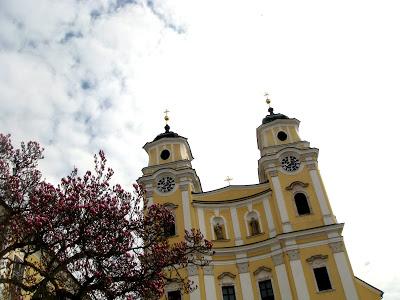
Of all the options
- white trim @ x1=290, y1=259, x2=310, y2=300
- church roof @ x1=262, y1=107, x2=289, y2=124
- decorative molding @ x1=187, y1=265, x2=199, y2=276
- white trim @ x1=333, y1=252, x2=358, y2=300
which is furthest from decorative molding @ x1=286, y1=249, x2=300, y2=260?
church roof @ x1=262, y1=107, x2=289, y2=124

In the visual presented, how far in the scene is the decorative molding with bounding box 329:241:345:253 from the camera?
101ft

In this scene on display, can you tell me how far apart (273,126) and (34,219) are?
27586mm

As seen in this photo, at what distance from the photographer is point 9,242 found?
14047 mm

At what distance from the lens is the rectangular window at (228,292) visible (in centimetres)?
3122

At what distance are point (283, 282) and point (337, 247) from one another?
461cm

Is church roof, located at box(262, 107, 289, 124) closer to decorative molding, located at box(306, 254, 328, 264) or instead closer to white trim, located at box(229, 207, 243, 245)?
white trim, located at box(229, 207, 243, 245)

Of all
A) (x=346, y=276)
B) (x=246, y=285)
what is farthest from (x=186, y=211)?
(x=346, y=276)

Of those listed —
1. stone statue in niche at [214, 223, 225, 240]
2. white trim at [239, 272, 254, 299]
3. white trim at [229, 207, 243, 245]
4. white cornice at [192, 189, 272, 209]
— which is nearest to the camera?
white trim at [239, 272, 254, 299]

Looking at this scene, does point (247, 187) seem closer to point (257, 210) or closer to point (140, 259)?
point (257, 210)

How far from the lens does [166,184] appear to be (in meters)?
35.8

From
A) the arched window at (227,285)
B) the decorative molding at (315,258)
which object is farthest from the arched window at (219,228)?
the decorative molding at (315,258)

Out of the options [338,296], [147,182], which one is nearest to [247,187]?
[147,182]

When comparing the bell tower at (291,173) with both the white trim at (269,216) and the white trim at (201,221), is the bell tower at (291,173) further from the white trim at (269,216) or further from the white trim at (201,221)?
the white trim at (201,221)

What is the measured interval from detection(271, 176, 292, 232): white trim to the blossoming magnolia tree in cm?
1828
